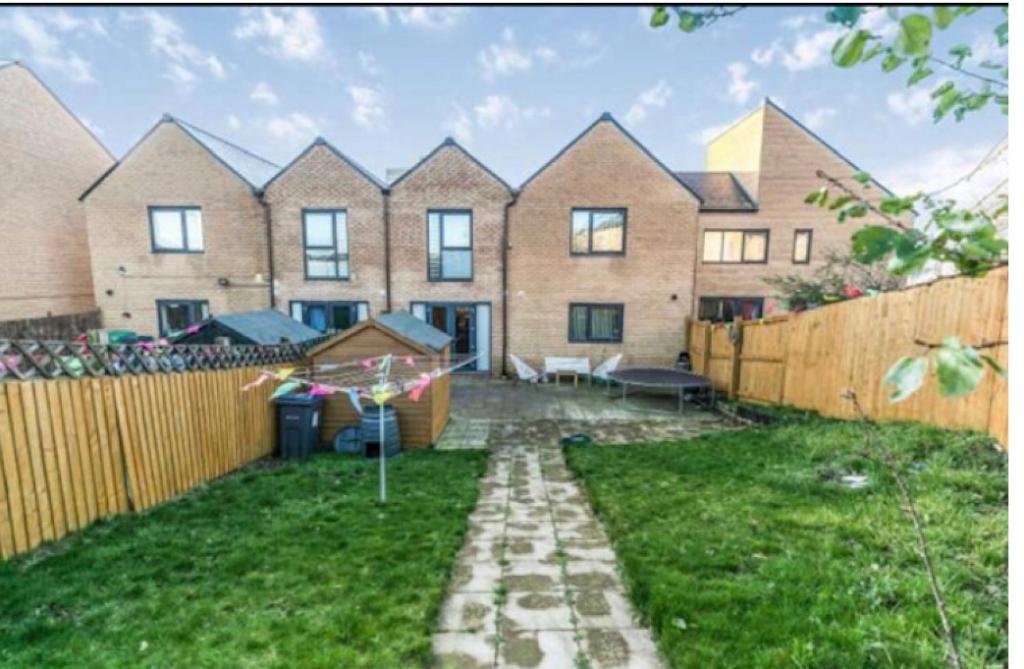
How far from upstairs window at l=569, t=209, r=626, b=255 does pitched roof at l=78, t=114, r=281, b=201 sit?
31.9 ft

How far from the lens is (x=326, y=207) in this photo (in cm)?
1416

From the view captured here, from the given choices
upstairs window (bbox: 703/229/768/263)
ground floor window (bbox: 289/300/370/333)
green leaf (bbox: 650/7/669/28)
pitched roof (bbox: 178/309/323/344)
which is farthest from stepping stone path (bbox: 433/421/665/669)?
upstairs window (bbox: 703/229/768/263)

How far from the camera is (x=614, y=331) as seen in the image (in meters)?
14.5

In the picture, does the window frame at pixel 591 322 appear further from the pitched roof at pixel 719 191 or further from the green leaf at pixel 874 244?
the green leaf at pixel 874 244

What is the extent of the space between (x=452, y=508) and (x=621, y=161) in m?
12.0

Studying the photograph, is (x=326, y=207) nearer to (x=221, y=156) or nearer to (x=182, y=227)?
(x=221, y=156)

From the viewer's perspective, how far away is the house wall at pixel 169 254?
13992 mm

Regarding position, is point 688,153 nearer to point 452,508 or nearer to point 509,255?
point 509,255

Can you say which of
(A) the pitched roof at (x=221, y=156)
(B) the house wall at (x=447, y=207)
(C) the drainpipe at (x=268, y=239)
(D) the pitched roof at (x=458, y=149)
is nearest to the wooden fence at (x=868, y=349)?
(B) the house wall at (x=447, y=207)

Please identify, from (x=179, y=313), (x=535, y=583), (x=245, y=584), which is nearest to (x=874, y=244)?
(x=535, y=583)

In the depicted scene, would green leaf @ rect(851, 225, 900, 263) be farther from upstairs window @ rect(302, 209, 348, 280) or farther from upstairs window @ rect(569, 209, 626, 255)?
Answer: upstairs window @ rect(302, 209, 348, 280)

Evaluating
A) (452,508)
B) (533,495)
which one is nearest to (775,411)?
(533,495)

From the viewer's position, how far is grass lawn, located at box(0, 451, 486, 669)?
2.84 metres

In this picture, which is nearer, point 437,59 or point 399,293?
point 437,59
